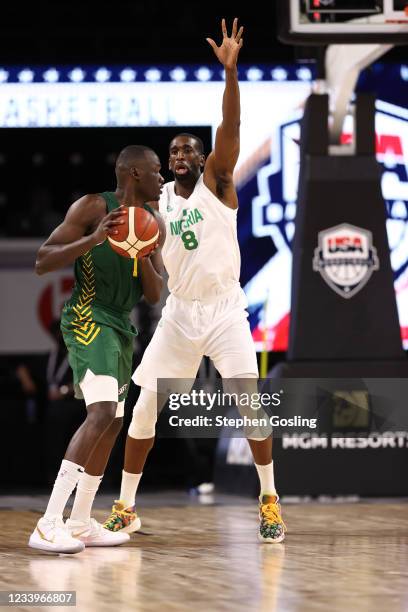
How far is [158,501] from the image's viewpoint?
898 cm

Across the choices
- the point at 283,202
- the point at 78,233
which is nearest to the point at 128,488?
the point at 78,233

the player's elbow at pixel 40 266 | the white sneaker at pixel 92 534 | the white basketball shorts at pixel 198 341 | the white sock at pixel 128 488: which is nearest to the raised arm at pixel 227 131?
the white basketball shorts at pixel 198 341

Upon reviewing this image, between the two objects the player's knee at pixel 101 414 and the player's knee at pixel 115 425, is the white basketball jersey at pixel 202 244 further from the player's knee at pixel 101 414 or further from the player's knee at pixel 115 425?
the player's knee at pixel 101 414

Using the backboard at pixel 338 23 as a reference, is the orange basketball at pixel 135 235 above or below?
below

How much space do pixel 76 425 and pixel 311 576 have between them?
20.7ft

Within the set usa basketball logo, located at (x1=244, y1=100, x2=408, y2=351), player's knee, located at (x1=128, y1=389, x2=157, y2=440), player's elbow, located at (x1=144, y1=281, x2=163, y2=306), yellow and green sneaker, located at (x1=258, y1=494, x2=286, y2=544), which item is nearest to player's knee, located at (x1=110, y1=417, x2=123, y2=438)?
player's knee, located at (x1=128, y1=389, x2=157, y2=440)

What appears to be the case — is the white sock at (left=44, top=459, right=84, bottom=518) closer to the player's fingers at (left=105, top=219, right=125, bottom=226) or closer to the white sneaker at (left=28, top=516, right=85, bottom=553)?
the white sneaker at (left=28, top=516, right=85, bottom=553)

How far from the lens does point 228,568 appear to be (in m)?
4.71

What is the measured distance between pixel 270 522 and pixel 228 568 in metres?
1.00

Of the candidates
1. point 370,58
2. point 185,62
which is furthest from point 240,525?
A: point 185,62

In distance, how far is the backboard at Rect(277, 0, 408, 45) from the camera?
25.9ft

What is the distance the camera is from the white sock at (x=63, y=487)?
515cm

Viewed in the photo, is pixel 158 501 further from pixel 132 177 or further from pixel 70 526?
pixel 132 177

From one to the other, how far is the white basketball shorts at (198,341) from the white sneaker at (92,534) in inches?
28.3
